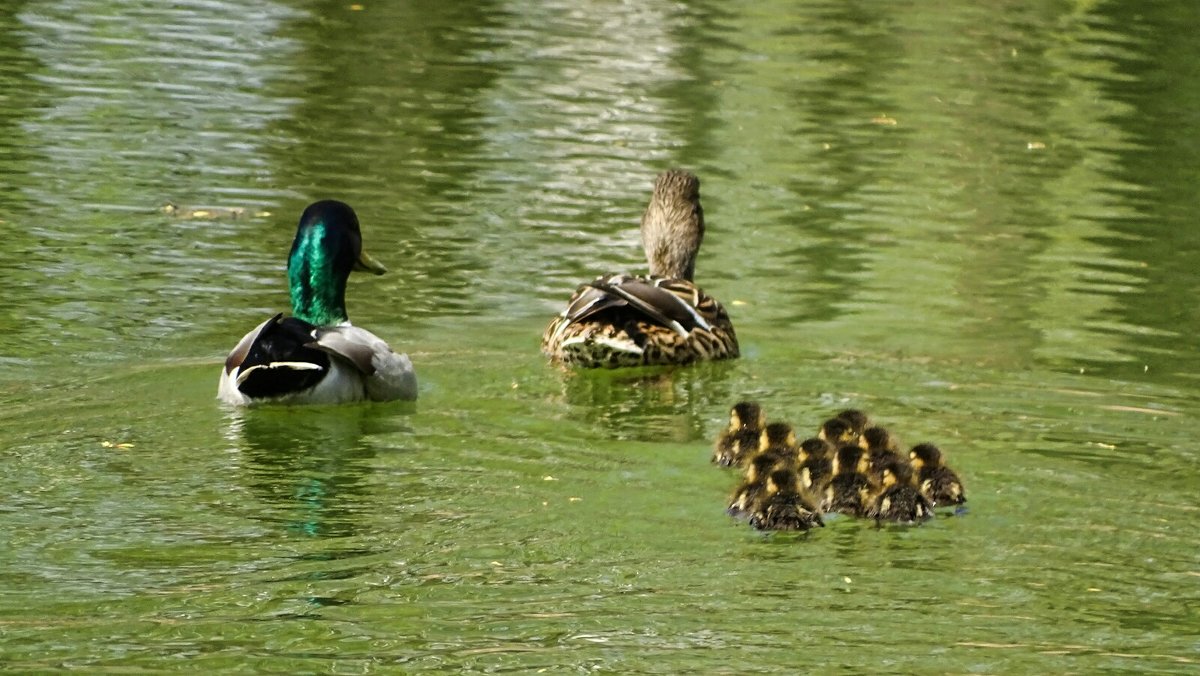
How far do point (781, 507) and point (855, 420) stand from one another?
1326mm

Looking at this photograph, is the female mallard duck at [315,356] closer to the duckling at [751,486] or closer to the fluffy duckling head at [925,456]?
the duckling at [751,486]

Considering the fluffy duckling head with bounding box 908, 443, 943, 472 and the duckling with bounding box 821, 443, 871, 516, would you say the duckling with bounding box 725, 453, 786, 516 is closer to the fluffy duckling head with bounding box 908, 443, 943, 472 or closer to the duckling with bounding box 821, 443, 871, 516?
the duckling with bounding box 821, 443, 871, 516

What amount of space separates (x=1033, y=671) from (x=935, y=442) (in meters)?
2.97

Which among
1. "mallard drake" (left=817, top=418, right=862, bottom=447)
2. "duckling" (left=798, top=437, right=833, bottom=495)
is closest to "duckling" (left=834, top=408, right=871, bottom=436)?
"mallard drake" (left=817, top=418, right=862, bottom=447)

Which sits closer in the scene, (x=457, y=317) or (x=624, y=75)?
(x=457, y=317)

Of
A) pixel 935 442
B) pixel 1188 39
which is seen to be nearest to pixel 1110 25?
pixel 1188 39

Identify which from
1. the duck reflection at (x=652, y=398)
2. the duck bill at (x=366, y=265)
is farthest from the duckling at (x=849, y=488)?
the duck bill at (x=366, y=265)

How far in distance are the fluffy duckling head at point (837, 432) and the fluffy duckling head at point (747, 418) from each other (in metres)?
0.25

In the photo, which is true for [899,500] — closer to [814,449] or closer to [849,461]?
[849,461]

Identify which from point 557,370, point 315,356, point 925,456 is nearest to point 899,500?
point 925,456

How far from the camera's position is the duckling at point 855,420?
9.00 metres

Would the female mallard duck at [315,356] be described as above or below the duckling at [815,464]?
above

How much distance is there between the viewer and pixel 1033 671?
21.5ft

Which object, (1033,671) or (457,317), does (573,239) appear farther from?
(1033,671)
